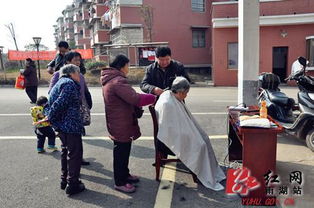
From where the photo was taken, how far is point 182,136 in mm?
3393

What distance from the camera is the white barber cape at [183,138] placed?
3.37 m

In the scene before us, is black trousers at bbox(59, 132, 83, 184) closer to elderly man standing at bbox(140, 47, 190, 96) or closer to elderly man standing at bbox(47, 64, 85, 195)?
elderly man standing at bbox(47, 64, 85, 195)

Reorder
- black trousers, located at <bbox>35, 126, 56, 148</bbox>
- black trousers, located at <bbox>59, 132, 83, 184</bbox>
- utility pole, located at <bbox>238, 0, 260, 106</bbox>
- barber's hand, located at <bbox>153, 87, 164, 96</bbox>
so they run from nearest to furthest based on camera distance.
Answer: black trousers, located at <bbox>59, 132, 83, 184</bbox>, barber's hand, located at <bbox>153, 87, 164, 96</bbox>, black trousers, located at <bbox>35, 126, 56, 148</bbox>, utility pole, located at <bbox>238, 0, 260, 106</bbox>

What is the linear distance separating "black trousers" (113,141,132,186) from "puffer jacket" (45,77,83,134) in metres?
0.50

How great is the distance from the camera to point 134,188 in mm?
3436

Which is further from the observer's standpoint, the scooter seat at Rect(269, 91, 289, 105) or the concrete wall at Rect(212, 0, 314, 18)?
the concrete wall at Rect(212, 0, 314, 18)

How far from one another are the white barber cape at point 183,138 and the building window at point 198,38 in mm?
20633

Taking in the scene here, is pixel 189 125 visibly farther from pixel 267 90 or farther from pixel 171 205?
pixel 267 90

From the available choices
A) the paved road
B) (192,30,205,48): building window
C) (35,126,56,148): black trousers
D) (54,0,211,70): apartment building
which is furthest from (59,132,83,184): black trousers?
(192,30,205,48): building window

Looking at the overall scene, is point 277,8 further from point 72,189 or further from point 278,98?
point 72,189

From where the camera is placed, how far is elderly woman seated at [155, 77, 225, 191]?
11.1ft

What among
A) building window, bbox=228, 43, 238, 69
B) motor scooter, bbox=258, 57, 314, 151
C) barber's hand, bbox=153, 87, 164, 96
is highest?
building window, bbox=228, 43, 238, 69

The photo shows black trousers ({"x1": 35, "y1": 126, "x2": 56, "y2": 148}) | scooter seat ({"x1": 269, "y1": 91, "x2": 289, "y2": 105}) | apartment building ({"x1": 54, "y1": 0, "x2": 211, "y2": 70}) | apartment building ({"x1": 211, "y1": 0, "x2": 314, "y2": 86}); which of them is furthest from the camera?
apartment building ({"x1": 54, "y1": 0, "x2": 211, "y2": 70})

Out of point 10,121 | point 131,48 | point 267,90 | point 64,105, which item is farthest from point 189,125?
point 131,48
